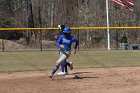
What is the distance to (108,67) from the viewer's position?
1995cm

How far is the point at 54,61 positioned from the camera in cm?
2248

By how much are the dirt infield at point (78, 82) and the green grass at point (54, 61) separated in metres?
1.99

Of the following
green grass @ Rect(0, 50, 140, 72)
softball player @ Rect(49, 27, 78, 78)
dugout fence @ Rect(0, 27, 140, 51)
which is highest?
softball player @ Rect(49, 27, 78, 78)

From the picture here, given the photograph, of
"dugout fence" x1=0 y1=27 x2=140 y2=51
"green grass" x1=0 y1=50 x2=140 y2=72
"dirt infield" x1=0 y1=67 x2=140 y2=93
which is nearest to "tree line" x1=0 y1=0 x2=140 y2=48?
"dugout fence" x1=0 y1=27 x2=140 y2=51

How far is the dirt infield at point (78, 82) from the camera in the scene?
43.8 feet

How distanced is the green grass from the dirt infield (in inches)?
78.3

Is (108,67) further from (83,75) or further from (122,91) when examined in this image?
(122,91)

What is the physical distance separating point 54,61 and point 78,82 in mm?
7553

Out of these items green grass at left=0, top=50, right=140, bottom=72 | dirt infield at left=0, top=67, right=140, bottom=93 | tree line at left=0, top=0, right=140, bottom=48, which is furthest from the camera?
tree line at left=0, top=0, right=140, bottom=48

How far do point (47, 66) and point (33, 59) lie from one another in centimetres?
329

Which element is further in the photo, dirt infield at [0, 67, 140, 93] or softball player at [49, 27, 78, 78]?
softball player at [49, 27, 78, 78]

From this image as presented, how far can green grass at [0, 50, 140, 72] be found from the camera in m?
20.1

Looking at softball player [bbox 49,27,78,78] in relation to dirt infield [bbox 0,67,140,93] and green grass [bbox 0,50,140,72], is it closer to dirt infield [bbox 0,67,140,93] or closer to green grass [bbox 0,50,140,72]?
dirt infield [bbox 0,67,140,93]

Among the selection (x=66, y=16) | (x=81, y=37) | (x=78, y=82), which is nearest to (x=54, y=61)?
(x=78, y=82)
